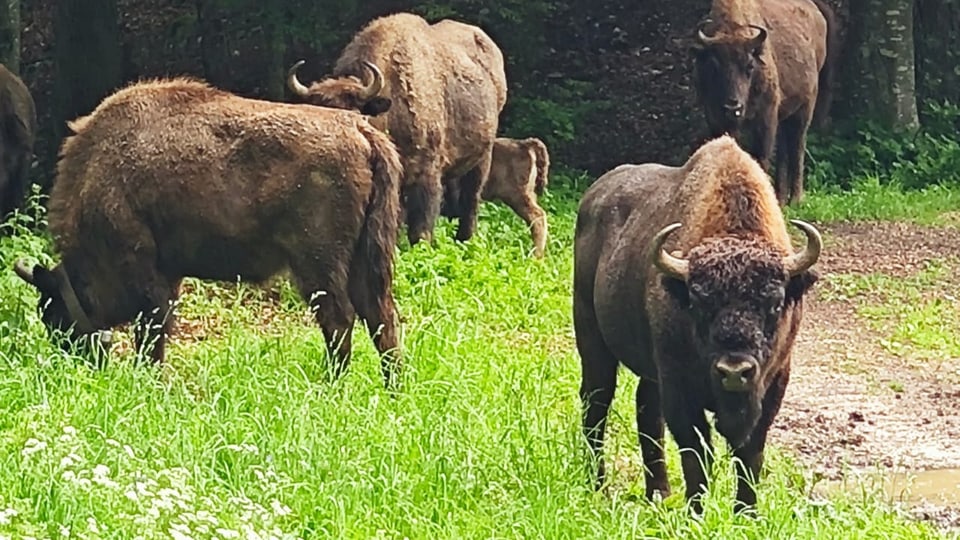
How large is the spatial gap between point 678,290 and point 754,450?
2.46 feet

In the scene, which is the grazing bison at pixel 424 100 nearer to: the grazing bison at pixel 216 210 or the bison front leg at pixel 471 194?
the bison front leg at pixel 471 194

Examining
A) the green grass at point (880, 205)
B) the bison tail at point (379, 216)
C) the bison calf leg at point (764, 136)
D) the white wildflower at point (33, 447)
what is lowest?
the green grass at point (880, 205)

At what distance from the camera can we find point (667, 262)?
642cm

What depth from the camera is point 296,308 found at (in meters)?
11.3

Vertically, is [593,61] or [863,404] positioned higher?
[863,404]

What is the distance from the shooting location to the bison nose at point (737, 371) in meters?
6.12

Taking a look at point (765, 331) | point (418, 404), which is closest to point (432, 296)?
point (418, 404)

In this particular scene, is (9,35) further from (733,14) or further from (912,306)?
(912,306)

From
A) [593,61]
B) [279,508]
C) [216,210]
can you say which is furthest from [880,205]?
[279,508]

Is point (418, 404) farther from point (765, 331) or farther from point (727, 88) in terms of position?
point (727, 88)

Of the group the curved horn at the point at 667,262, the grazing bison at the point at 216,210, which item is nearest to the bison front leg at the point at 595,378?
the curved horn at the point at 667,262

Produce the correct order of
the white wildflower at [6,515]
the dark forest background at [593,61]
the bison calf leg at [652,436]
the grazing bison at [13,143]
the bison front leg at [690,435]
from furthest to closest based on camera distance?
the dark forest background at [593,61], the grazing bison at [13,143], the bison calf leg at [652,436], the bison front leg at [690,435], the white wildflower at [6,515]

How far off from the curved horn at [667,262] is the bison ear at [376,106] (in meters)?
5.68

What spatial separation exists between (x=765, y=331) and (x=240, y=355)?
3.39 meters
